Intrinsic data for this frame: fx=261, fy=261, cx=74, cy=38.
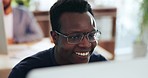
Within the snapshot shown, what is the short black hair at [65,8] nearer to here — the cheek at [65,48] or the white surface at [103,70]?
the cheek at [65,48]

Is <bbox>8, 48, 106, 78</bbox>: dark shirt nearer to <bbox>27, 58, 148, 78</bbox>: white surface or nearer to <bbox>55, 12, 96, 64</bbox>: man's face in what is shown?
<bbox>55, 12, 96, 64</bbox>: man's face

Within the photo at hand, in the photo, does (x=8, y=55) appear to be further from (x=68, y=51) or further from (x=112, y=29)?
(x=112, y=29)

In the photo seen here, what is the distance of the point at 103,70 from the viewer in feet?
0.53

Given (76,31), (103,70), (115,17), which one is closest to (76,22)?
(76,31)

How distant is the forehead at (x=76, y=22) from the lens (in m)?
0.36

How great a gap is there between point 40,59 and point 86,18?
0.38 ft

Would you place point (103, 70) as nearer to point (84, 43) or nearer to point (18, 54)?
point (84, 43)

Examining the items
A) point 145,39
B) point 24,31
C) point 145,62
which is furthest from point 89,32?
point 145,39

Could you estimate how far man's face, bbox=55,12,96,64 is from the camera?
→ 35 cm

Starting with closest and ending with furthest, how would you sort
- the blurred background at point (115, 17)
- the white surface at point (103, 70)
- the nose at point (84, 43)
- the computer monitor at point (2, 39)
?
1. the white surface at point (103, 70)
2. the nose at point (84, 43)
3. the computer monitor at point (2, 39)
4. the blurred background at point (115, 17)

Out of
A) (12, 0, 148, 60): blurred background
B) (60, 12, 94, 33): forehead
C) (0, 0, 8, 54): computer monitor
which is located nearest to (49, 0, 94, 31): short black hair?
(60, 12, 94, 33): forehead

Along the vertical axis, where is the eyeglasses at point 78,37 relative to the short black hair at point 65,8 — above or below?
below

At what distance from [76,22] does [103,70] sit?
8.0 inches

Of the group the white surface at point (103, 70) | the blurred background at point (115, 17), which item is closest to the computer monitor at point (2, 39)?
the white surface at point (103, 70)
